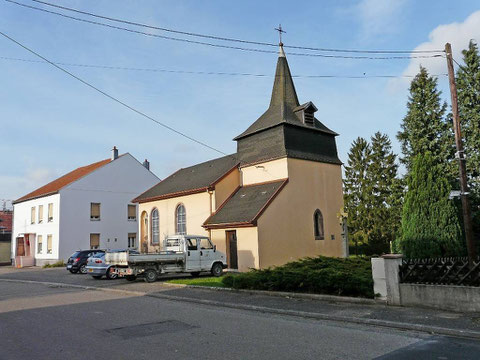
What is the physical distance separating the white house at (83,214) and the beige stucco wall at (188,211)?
905 cm

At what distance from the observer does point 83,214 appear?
3684 cm

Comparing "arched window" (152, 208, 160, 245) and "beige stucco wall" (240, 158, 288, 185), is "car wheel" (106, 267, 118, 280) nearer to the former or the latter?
"arched window" (152, 208, 160, 245)

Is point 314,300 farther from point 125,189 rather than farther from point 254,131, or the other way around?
point 125,189

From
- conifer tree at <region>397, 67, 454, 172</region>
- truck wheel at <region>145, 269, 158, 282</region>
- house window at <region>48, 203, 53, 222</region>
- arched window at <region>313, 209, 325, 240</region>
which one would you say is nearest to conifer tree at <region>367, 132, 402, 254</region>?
conifer tree at <region>397, 67, 454, 172</region>

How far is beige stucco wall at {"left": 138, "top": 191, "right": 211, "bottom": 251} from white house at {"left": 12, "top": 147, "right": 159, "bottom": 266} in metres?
9.05

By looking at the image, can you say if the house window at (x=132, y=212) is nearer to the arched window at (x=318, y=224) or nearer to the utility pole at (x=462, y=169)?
the arched window at (x=318, y=224)

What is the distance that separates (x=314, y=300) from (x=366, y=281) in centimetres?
161

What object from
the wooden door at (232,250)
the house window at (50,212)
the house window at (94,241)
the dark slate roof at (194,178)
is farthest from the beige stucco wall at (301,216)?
the house window at (50,212)

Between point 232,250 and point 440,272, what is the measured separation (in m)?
14.3

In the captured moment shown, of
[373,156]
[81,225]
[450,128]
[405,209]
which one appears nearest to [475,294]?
[405,209]

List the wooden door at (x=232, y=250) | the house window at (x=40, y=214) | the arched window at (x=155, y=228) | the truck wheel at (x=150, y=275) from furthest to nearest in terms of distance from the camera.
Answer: the house window at (x=40, y=214) < the arched window at (x=155, y=228) < the wooden door at (x=232, y=250) < the truck wheel at (x=150, y=275)

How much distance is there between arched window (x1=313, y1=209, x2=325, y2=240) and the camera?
954 inches

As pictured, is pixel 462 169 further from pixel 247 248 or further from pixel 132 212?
pixel 132 212

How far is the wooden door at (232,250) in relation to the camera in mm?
22922
